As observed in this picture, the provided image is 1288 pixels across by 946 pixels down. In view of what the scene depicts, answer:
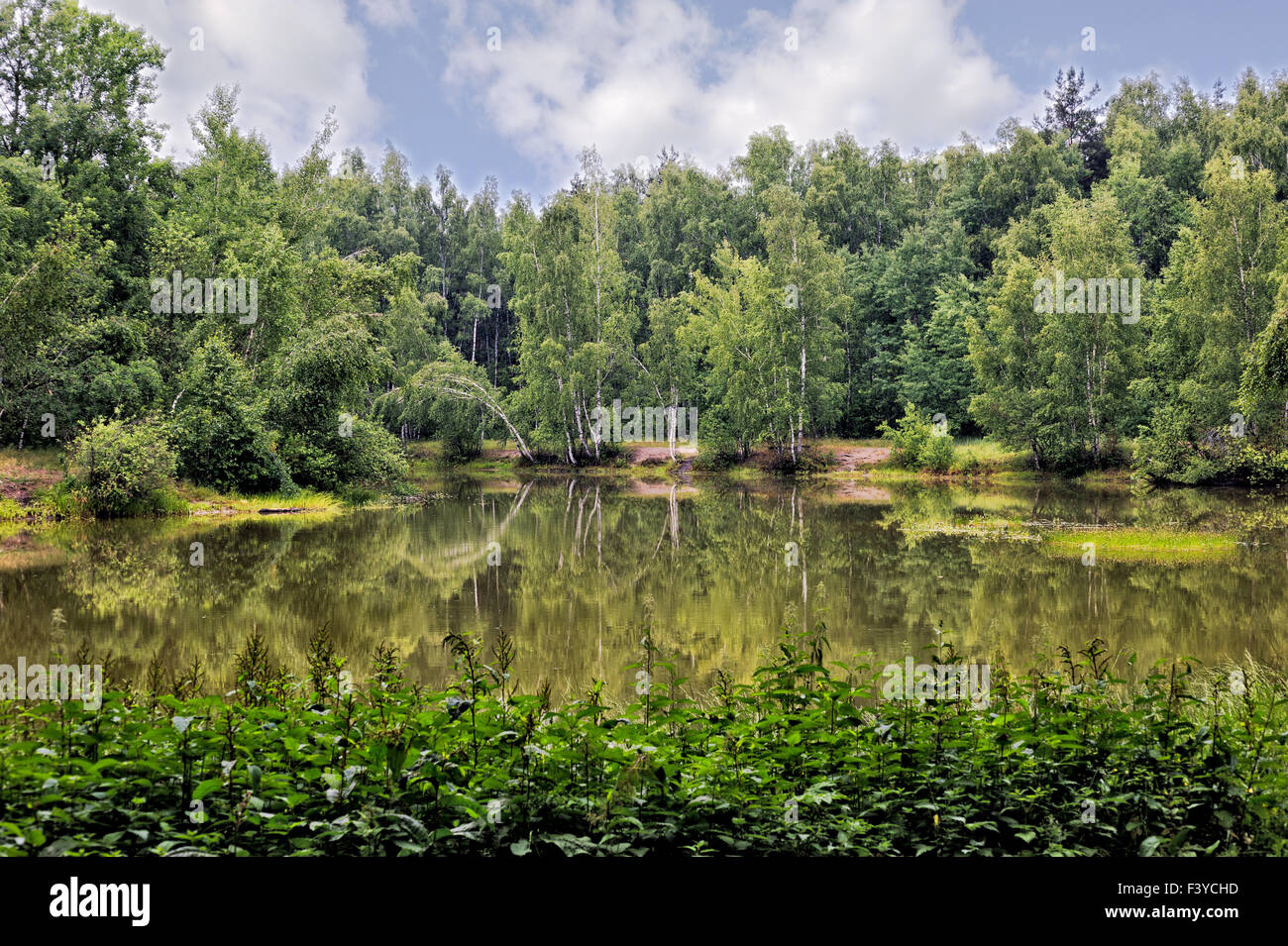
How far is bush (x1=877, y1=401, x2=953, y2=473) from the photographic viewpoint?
144 feet

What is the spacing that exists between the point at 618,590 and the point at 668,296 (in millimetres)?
51769

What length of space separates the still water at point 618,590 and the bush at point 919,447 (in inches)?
683

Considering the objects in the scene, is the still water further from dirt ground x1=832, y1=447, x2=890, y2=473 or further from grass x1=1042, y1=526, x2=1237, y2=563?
dirt ground x1=832, y1=447, x2=890, y2=473

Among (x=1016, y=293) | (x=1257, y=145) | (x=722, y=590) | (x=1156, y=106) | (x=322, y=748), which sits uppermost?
(x=1156, y=106)

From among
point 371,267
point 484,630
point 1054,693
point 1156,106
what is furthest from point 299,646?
point 1156,106

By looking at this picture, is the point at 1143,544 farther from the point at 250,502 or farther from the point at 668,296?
the point at 668,296

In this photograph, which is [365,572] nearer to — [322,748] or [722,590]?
[722,590]

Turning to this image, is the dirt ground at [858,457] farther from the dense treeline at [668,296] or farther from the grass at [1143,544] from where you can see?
the grass at [1143,544]

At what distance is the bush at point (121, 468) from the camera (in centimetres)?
2381

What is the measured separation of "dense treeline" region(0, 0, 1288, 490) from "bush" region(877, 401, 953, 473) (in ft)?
8.68

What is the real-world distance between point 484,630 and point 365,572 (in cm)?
606

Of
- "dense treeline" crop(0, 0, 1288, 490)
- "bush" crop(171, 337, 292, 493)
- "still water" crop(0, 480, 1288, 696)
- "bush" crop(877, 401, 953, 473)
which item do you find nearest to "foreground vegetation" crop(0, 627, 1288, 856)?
"still water" crop(0, 480, 1288, 696)

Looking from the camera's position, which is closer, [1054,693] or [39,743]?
[39,743]

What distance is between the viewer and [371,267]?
37.3 m
